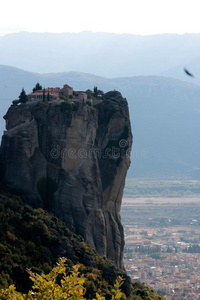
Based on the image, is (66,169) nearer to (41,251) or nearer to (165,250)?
(41,251)

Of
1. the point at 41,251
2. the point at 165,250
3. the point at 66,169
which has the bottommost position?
the point at 165,250

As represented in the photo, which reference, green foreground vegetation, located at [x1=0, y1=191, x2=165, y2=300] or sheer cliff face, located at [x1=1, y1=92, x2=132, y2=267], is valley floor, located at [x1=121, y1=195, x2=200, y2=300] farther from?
green foreground vegetation, located at [x1=0, y1=191, x2=165, y2=300]

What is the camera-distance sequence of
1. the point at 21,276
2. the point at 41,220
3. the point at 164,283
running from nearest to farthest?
1. the point at 21,276
2. the point at 41,220
3. the point at 164,283

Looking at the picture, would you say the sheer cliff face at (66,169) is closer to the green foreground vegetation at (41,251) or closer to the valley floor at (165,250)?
the green foreground vegetation at (41,251)

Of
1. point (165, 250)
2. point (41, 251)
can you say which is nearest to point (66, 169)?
point (41, 251)

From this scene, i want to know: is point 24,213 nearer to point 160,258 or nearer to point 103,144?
point 103,144

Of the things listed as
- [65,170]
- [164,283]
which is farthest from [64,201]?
[164,283]
